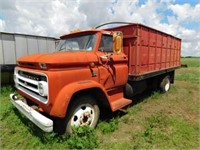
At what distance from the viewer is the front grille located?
3298 millimetres

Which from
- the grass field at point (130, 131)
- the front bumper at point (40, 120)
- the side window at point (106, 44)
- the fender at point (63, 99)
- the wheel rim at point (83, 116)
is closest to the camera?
the front bumper at point (40, 120)

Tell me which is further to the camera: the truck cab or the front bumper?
the truck cab

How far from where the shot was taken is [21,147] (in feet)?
11.2

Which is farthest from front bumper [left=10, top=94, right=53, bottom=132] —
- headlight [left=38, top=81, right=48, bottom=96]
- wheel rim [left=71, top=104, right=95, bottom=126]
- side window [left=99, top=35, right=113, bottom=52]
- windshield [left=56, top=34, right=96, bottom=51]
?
side window [left=99, top=35, right=113, bottom=52]

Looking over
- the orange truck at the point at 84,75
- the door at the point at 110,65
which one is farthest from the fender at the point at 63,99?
the door at the point at 110,65

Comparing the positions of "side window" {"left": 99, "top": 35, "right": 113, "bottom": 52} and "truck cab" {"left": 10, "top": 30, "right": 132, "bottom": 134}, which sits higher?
"side window" {"left": 99, "top": 35, "right": 113, "bottom": 52}

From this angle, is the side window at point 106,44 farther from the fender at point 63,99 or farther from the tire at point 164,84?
the tire at point 164,84

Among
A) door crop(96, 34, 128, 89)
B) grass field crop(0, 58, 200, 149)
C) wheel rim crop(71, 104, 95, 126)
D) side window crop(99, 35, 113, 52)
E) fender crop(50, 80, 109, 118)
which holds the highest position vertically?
side window crop(99, 35, 113, 52)

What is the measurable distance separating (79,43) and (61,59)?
1.23 meters

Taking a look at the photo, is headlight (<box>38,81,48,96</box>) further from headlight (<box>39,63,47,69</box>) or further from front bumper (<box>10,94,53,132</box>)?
front bumper (<box>10,94,53,132</box>)

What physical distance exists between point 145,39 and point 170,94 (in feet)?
11.5

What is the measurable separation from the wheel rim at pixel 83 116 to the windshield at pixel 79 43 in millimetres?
1392

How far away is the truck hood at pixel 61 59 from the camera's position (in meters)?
3.20

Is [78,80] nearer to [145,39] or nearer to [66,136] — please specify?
[66,136]
